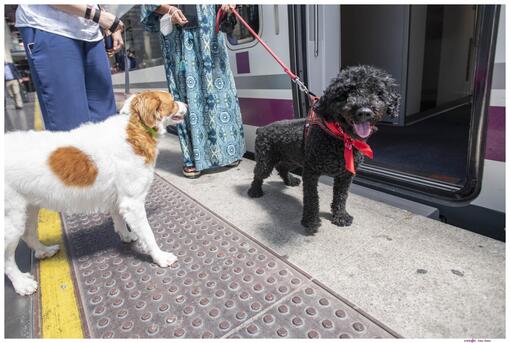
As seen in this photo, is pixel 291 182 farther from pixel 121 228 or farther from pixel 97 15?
pixel 97 15

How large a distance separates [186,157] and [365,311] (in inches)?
111

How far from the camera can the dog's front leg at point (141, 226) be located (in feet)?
6.76

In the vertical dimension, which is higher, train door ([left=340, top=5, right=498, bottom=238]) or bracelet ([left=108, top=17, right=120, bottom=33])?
bracelet ([left=108, top=17, right=120, bottom=33])

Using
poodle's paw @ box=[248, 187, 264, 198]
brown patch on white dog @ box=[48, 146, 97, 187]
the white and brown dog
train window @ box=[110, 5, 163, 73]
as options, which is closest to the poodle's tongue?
the white and brown dog

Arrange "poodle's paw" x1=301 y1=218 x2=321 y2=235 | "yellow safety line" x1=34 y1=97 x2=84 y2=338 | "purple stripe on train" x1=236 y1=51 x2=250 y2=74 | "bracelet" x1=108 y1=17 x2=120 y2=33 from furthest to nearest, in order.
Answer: "purple stripe on train" x1=236 y1=51 x2=250 y2=74 → "poodle's paw" x1=301 y1=218 x2=321 y2=235 → "bracelet" x1=108 y1=17 x2=120 y2=33 → "yellow safety line" x1=34 y1=97 x2=84 y2=338

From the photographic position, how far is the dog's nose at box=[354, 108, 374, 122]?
1.82 m

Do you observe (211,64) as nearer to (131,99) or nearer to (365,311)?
(131,99)

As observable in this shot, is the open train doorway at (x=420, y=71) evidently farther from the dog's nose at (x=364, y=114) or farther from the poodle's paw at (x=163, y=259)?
the poodle's paw at (x=163, y=259)

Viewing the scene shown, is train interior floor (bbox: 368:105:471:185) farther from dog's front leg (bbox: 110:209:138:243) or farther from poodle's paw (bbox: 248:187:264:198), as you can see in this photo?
dog's front leg (bbox: 110:209:138:243)

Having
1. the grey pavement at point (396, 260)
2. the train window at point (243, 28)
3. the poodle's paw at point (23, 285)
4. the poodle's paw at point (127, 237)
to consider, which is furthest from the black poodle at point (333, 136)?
the poodle's paw at point (23, 285)

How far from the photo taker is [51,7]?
2191mm

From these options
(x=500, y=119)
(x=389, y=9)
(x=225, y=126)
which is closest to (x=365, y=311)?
(x=500, y=119)

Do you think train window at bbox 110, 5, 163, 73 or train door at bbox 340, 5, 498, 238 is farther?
train window at bbox 110, 5, 163, 73

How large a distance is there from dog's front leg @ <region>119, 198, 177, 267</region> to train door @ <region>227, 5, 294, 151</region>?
2.06m
